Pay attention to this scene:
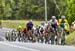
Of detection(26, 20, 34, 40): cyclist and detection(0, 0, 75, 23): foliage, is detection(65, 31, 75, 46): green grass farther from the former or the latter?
detection(0, 0, 75, 23): foliage

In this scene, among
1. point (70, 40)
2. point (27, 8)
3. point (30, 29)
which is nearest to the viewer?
point (70, 40)

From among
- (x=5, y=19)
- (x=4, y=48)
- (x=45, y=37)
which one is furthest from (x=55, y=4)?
(x=4, y=48)

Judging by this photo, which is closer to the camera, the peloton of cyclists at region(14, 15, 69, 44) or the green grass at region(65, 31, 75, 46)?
the green grass at region(65, 31, 75, 46)

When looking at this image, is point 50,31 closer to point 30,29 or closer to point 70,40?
point 70,40

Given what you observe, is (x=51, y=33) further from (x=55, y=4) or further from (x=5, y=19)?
(x=5, y=19)

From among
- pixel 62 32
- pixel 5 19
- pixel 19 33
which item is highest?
pixel 62 32

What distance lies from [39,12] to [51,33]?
46.5 metres

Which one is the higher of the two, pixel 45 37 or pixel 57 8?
pixel 45 37

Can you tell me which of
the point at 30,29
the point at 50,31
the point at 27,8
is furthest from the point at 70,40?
the point at 27,8

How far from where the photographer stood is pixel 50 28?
22594 mm

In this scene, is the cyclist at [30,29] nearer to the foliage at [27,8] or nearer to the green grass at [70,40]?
the green grass at [70,40]

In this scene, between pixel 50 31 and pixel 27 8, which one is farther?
pixel 27 8

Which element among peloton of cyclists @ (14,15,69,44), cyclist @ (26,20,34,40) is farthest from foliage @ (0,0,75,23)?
peloton of cyclists @ (14,15,69,44)

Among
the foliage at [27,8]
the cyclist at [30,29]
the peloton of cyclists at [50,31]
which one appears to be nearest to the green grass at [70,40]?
the peloton of cyclists at [50,31]
